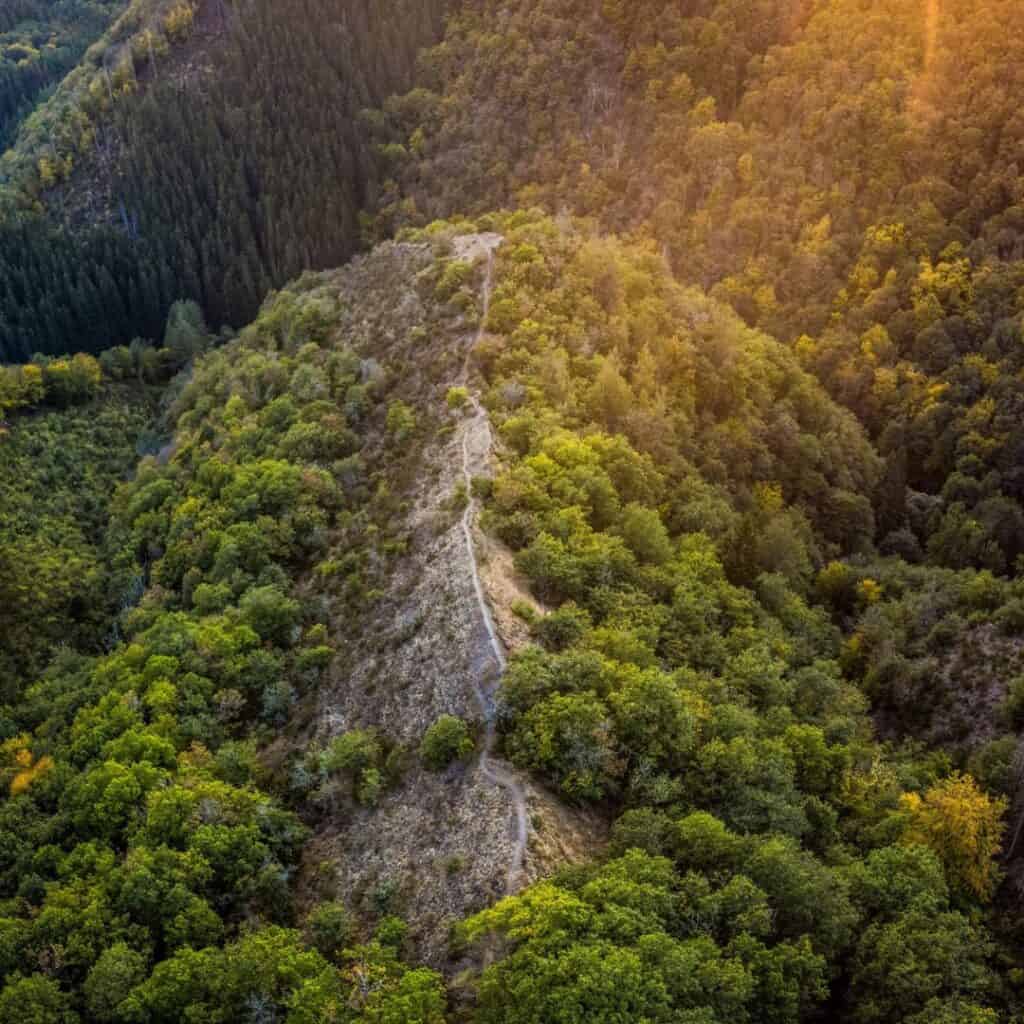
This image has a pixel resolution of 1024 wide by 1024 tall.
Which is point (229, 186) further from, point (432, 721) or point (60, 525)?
point (432, 721)

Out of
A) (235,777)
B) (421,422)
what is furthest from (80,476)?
(235,777)

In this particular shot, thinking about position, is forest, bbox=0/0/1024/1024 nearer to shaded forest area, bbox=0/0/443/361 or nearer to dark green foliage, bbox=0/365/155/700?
dark green foliage, bbox=0/365/155/700

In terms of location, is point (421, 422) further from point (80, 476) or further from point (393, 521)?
point (80, 476)

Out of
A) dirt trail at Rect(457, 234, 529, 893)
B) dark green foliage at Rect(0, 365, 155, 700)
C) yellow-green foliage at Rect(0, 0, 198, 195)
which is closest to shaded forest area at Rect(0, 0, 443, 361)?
yellow-green foliage at Rect(0, 0, 198, 195)

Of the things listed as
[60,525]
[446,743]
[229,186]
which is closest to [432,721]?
[446,743]

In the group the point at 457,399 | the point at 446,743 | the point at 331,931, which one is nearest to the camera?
the point at 331,931

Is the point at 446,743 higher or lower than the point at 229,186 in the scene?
lower
